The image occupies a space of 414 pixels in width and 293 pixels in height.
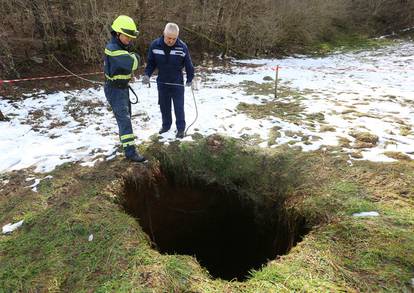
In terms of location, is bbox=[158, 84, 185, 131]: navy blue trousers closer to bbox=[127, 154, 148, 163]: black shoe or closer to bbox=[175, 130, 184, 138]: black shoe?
bbox=[175, 130, 184, 138]: black shoe

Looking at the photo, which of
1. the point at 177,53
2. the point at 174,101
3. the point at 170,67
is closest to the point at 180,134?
the point at 174,101

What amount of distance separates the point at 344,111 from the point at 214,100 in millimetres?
2875

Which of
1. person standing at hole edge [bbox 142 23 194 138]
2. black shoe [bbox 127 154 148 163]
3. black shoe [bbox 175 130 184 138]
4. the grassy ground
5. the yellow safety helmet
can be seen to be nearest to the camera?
the grassy ground

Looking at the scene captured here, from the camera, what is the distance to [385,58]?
1453 centimetres

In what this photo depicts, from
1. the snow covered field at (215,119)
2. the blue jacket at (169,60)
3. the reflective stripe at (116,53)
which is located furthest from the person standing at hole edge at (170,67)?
the reflective stripe at (116,53)

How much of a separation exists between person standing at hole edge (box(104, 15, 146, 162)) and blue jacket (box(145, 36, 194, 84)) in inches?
26.3

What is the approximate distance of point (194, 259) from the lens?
324 centimetres

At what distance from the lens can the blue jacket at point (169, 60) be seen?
16.7ft

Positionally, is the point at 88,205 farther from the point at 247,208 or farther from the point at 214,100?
the point at 214,100

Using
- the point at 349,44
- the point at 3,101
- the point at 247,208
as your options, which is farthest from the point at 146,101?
the point at 349,44

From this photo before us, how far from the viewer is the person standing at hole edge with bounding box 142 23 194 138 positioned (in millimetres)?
5059

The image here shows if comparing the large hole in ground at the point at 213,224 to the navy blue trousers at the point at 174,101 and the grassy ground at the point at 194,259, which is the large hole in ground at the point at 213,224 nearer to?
the grassy ground at the point at 194,259

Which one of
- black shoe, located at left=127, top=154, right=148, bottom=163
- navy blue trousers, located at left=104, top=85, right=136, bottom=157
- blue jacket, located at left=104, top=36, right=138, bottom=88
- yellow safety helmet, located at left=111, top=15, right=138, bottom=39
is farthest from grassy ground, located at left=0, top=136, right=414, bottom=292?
yellow safety helmet, located at left=111, top=15, right=138, bottom=39

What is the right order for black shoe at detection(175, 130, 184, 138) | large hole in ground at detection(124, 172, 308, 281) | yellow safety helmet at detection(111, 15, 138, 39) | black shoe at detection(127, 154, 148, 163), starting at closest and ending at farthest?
yellow safety helmet at detection(111, 15, 138, 39) → large hole in ground at detection(124, 172, 308, 281) → black shoe at detection(127, 154, 148, 163) → black shoe at detection(175, 130, 184, 138)
